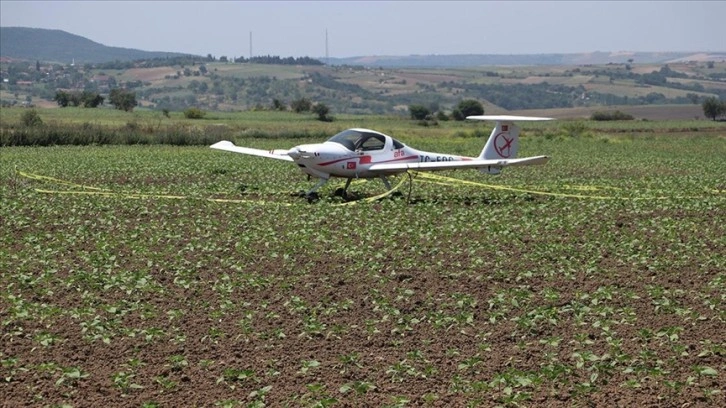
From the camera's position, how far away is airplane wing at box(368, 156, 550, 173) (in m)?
25.5

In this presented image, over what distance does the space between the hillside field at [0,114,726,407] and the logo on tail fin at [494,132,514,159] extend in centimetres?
124

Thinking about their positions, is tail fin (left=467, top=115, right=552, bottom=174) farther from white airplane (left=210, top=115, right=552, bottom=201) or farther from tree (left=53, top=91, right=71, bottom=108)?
tree (left=53, top=91, right=71, bottom=108)

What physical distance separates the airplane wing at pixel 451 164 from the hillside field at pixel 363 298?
0.77 metres

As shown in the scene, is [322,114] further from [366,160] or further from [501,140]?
[366,160]

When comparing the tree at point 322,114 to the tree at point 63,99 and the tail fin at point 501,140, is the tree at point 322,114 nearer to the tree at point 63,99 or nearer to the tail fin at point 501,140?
the tree at point 63,99

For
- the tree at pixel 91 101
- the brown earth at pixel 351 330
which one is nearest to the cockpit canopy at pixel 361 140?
the brown earth at pixel 351 330

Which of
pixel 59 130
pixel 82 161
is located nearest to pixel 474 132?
pixel 59 130

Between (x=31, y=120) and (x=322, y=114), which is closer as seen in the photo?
(x=31, y=120)

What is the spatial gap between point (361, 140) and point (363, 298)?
12011 millimetres

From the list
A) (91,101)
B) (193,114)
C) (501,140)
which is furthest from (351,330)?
(91,101)

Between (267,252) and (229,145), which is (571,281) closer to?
(267,252)

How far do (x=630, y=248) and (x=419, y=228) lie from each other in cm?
420

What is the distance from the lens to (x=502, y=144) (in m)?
27.8

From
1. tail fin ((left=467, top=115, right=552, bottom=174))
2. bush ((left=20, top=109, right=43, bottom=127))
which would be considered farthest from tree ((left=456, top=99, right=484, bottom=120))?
tail fin ((left=467, top=115, right=552, bottom=174))
